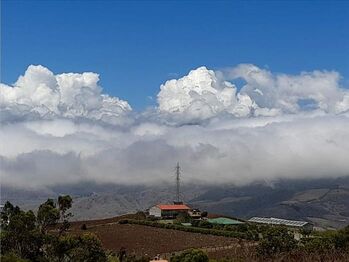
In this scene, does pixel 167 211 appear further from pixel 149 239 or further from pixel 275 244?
pixel 275 244

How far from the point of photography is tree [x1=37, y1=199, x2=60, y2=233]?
95.7 metres

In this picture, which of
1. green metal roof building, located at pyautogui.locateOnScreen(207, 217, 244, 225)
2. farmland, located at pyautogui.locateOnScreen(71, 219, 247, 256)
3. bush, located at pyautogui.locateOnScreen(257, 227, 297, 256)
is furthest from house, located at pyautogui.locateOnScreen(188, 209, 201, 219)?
bush, located at pyautogui.locateOnScreen(257, 227, 297, 256)

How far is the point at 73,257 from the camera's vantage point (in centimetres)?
7944

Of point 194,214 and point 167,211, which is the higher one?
point 167,211

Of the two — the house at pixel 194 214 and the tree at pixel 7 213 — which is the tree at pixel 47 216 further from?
the house at pixel 194 214

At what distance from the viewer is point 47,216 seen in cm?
9638

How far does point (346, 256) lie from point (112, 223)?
3112 inches

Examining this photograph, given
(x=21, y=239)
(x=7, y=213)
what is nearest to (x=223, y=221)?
(x=7, y=213)

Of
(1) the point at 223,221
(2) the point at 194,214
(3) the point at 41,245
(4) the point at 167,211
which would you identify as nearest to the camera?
(3) the point at 41,245

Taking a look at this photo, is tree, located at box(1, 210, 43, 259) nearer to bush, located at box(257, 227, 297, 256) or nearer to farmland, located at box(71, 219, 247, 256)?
farmland, located at box(71, 219, 247, 256)

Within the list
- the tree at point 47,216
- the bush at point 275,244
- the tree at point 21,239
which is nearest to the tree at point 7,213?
the tree at point 47,216

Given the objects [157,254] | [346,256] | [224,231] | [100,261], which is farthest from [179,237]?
[100,261]

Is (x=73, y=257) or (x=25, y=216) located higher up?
(x=25, y=216)

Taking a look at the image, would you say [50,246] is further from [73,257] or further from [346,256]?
[346,256]
